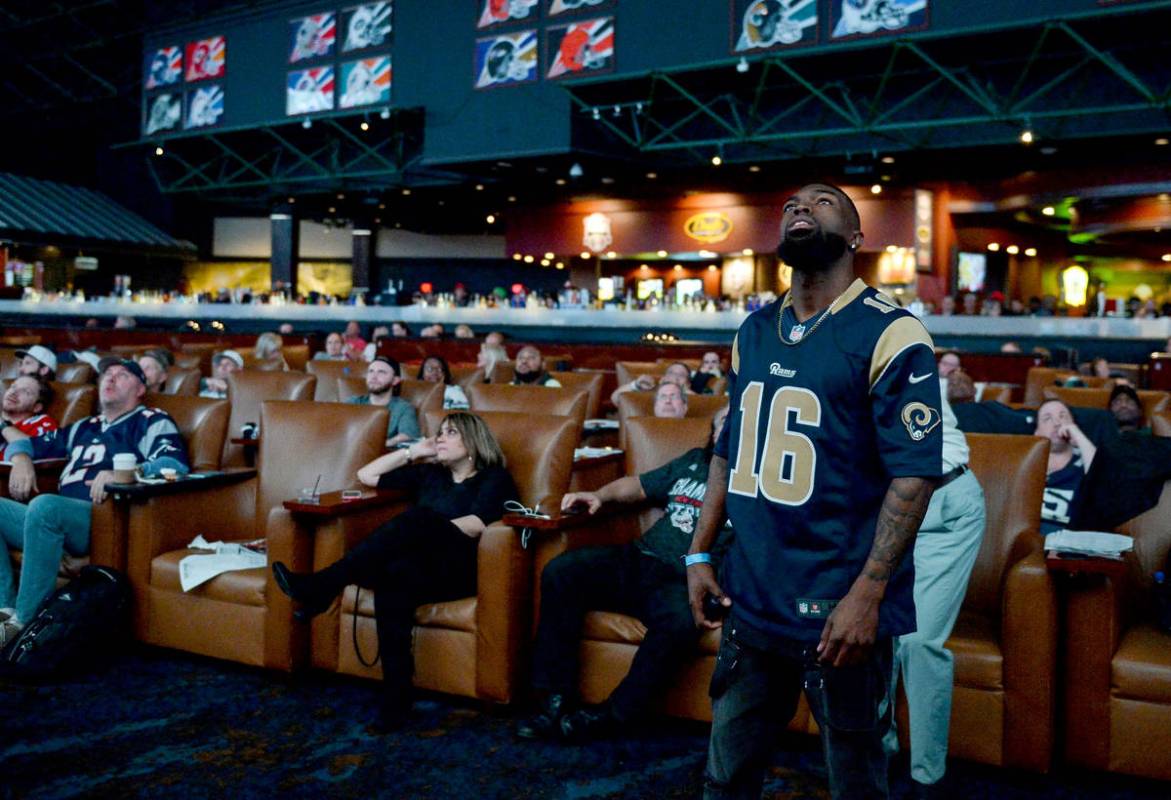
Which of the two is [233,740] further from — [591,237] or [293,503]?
[591,237]

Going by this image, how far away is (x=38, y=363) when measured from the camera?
6.01 m

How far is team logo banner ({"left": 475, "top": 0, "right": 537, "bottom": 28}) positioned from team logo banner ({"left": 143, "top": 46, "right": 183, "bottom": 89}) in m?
7.15

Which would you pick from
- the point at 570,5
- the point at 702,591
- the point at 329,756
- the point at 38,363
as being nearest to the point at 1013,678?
the point at 702,591

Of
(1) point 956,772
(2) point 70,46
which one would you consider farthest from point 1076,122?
(2) point 70,46

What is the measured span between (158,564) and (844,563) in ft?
9.95

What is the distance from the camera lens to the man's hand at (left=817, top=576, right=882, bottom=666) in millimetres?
1668

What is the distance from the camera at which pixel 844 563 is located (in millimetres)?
1729

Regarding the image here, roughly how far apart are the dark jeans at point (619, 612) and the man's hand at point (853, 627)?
1434mm

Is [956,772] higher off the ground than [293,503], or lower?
lower

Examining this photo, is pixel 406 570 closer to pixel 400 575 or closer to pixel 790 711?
pixel 400 575

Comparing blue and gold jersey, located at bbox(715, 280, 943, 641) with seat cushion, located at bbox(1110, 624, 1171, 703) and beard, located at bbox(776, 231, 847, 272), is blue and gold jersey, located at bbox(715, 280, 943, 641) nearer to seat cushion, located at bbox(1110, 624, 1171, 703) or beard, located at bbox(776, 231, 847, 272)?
beard, located at bbox(776, 231, 847, 272)

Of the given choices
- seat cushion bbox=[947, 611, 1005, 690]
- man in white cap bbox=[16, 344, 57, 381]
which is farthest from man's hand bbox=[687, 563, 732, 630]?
man in white cap bbox=[16, 344, 57, 381]

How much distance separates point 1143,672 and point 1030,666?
30 centimetres

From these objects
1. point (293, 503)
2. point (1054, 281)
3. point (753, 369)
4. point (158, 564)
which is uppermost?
point (1054, 281)
